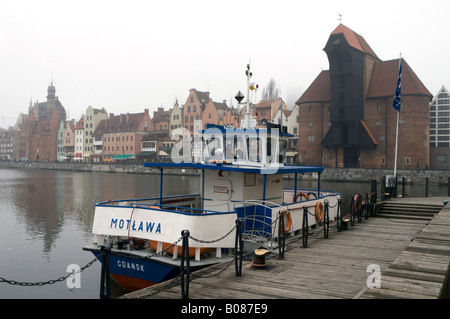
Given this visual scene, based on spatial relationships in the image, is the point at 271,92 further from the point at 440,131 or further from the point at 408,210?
the point at 408,210

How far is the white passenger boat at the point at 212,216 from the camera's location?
10398 mm

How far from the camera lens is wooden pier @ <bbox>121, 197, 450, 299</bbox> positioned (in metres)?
7.03

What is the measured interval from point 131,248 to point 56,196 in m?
36.6

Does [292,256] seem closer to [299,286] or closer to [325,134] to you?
[299,286]

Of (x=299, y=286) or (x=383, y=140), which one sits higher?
(x=383, y=140)

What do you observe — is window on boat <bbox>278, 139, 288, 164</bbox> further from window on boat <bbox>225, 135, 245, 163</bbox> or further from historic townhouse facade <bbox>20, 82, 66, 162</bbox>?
historic townhouse facade <bbox>20, 82, 66, 162</bbox>

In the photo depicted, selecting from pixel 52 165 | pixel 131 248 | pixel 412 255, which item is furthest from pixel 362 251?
pixel 52 165

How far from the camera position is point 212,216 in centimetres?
1041

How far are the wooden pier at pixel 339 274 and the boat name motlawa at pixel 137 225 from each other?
2.12 meters

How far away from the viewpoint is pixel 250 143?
1419cm

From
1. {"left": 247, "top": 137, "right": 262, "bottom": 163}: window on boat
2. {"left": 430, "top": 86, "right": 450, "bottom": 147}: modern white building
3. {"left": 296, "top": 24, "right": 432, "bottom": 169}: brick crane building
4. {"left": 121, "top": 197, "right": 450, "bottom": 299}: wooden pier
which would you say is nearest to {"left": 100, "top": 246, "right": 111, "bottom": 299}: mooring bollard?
{"left": 121, "top": 197, "right": 450, "bottom": 299}: wooden pier

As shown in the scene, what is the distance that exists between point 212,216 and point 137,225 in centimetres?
232

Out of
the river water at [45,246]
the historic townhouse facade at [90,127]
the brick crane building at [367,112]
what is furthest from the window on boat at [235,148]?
the historic townhouse facade at [90,127]
